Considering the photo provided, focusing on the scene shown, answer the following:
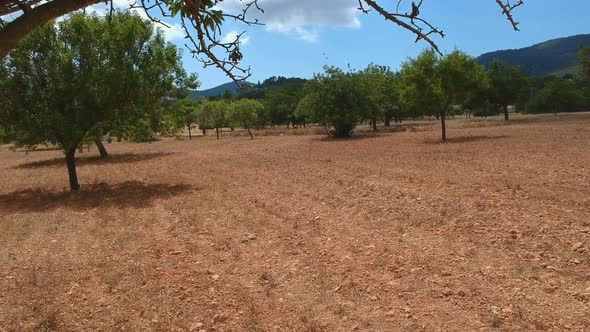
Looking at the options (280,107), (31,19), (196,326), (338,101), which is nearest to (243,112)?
(338,101)

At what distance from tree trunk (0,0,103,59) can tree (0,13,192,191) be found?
1246 cm

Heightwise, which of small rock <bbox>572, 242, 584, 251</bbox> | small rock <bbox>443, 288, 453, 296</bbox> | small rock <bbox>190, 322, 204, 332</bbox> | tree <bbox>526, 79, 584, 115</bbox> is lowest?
small rock <bbox>443, 288, 453, 296</bbox>

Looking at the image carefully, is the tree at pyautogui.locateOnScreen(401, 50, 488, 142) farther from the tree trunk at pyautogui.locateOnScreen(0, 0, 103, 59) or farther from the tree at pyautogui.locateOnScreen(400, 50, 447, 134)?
the tree trunk at pyautogui.locateOnScreen(0, 0, 103, 59)

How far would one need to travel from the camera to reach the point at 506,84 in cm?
5234

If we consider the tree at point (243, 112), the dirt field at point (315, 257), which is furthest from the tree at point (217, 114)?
the dirt field at point (315, 257)

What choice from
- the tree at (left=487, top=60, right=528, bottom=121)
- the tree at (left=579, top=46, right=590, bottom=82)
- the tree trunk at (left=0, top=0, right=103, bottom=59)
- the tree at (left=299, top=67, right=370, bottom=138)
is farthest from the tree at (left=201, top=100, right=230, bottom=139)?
the tree trunk at (left=0, top=0, right=103, bottom=59)

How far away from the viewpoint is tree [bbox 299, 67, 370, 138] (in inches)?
1516

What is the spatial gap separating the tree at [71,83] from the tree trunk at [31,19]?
12463 mm

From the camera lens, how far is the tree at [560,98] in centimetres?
6306

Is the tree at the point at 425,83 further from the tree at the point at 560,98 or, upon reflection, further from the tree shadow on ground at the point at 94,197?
the tree at the point at 560,98

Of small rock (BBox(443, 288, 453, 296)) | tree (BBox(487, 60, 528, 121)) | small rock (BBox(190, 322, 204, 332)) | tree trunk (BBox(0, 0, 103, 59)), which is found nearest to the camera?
tree trunk (BBox(0, 0, 103, 59))

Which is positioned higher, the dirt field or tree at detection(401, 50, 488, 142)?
tree at detection(401, 50, 488, 142)

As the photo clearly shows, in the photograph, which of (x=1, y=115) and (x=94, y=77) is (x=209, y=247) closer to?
(x=94, y=77)

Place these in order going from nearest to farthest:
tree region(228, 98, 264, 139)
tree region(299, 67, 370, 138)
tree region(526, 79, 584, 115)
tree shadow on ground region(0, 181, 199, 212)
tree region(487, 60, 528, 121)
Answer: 1. tree shadow on ground region(0, 181, 199, 212)
2. tree region(299, 67, 370, 138)
3. tree region(487, 60, 528, 121)
4. tree region(228, 98, 264, 139)
5. tree region(526, 79, 584, 115)
